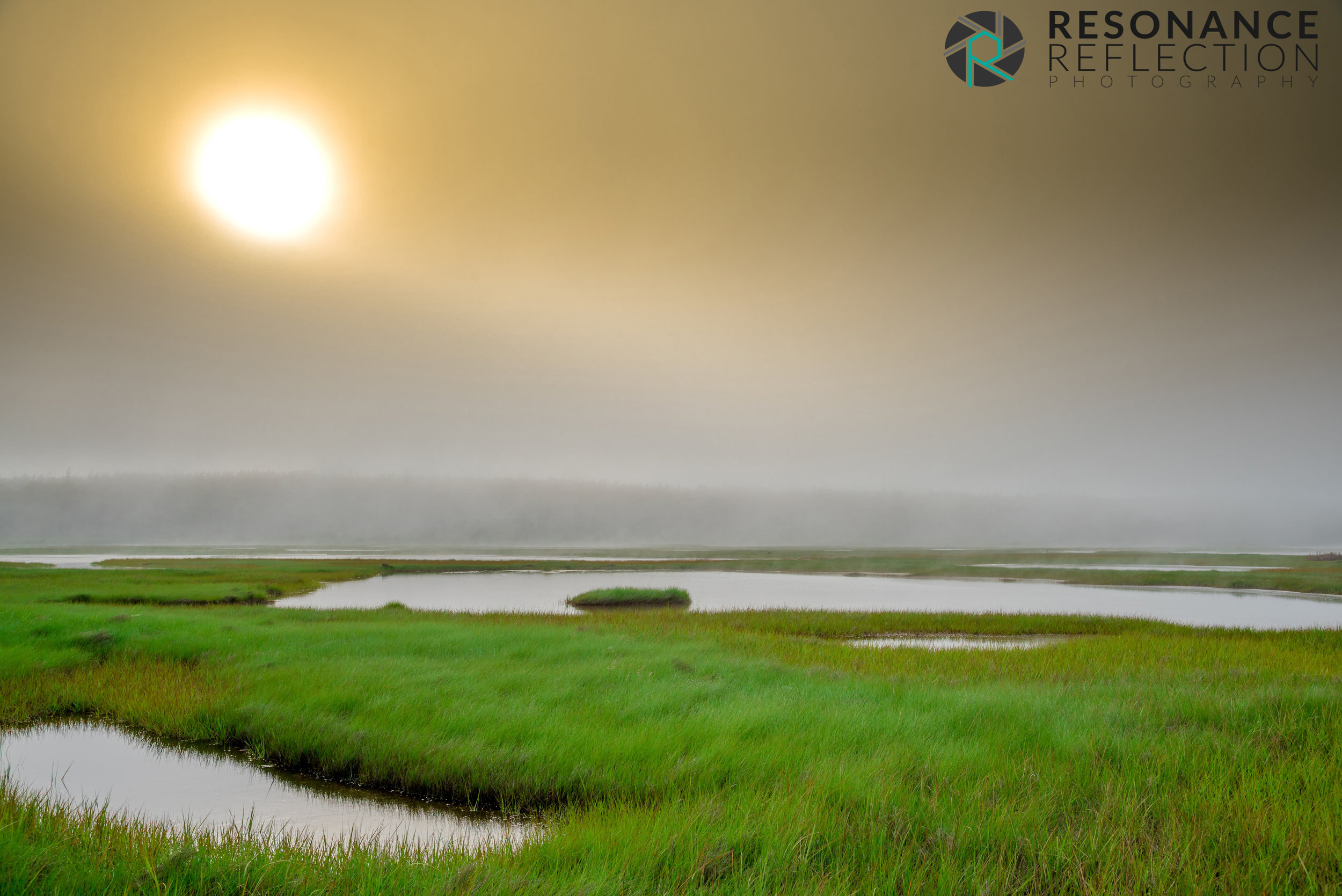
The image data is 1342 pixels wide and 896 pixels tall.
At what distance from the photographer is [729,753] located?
902cm

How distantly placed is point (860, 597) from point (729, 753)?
41.0 m

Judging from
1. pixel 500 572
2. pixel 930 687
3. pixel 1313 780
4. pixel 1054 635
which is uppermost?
pixel 1313 780

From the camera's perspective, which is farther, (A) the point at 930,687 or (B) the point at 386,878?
(A) the point at 930,687

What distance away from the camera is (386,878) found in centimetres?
495

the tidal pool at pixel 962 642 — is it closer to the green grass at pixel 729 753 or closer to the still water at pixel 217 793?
the green grass at pixel 729 753

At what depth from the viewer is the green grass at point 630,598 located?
41781 mm

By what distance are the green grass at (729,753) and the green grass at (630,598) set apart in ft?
71.2

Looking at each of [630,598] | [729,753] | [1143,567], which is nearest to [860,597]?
[630,598]

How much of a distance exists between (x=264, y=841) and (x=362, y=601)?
3843 cm

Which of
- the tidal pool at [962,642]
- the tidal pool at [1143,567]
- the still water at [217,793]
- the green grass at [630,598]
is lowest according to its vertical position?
the tidal pool at [1143,567]

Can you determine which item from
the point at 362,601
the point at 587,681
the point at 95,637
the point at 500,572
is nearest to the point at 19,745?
the point at 95,637

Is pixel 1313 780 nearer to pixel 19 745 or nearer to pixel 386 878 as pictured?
pixel 386 878

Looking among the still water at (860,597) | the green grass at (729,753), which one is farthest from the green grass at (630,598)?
the green grass at (729,753)

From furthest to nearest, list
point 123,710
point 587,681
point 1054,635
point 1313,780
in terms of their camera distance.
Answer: point 1054,635, point 587,681, point 123,710, point 1313,780
